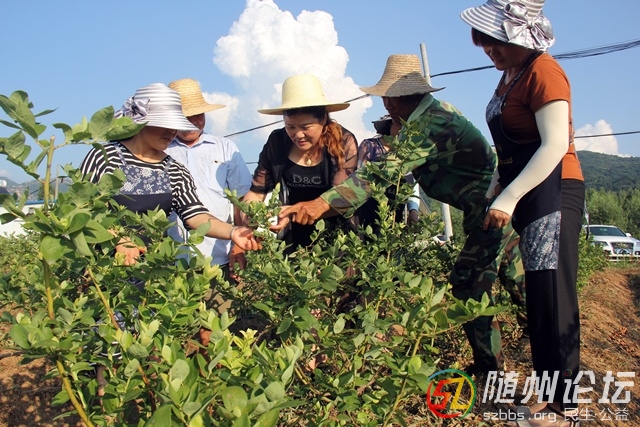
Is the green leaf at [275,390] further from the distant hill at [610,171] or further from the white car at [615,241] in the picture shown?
the distant hill at [610,171]

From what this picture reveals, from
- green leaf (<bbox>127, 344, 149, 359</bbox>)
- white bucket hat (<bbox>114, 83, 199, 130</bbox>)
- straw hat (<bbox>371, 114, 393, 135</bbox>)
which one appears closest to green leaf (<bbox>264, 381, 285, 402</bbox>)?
green leaf (<bbox>127, 344, 149, 359</bbox>)

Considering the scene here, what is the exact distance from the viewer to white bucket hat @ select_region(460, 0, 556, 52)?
6.86ft

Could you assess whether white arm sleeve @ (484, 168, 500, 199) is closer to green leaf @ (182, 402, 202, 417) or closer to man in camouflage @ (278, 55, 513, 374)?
man in camouflage @ (278, 55, 513, 374)

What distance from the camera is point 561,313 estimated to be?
6.64ft

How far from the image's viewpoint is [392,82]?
3.01m

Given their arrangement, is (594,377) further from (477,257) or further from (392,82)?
(392,82)

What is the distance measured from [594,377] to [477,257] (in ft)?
3.17

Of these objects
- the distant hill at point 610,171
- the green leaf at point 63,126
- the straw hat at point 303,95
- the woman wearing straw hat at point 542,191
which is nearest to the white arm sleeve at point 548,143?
the woman wearing straw hat at point 542,191

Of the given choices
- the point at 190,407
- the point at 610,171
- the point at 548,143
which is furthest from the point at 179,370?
the point at 610,171

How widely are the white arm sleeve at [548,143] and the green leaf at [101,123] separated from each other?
1.41 meters

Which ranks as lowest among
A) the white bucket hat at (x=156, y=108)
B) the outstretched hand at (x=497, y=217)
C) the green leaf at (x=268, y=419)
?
the green leaf at (x=268, y=419)

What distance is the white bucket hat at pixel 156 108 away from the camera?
2438 mm

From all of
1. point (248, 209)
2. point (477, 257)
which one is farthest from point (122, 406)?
point (477, 257)

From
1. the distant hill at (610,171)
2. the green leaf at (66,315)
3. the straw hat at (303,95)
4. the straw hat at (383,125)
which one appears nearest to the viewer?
the green leaf at (66,315)
